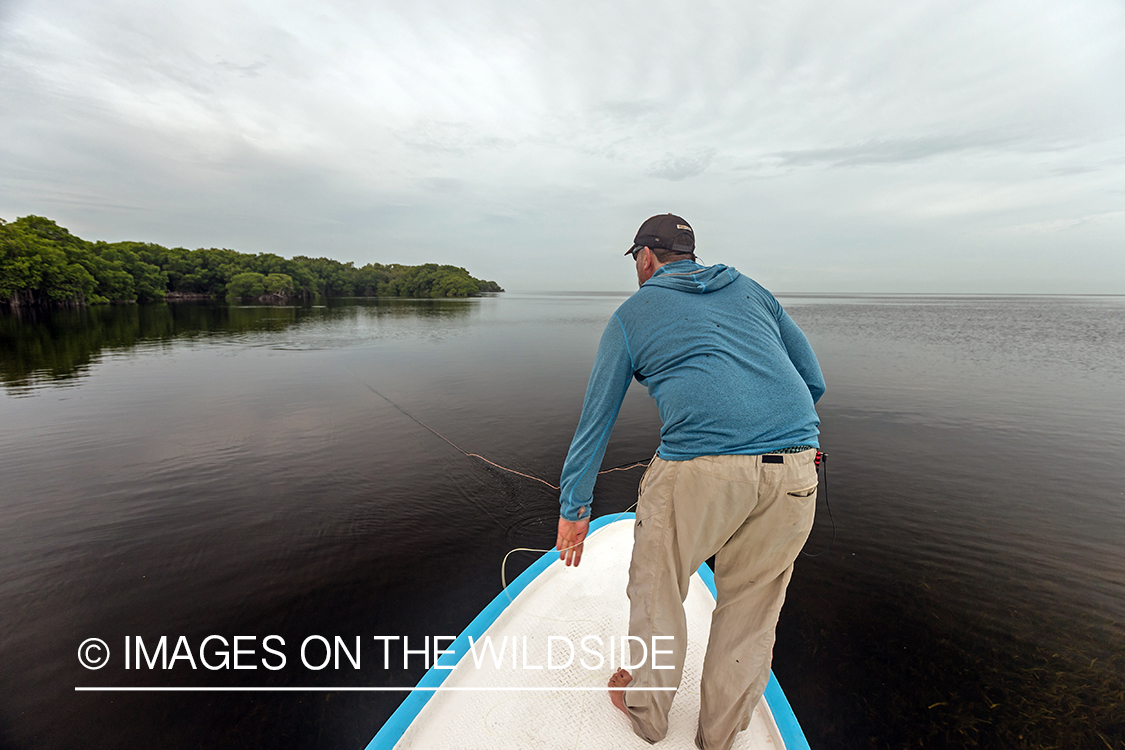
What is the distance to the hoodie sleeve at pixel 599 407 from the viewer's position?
6.53 ft

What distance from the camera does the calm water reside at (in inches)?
126

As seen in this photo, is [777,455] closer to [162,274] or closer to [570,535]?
[570,535]

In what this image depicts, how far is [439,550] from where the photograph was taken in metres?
5.14

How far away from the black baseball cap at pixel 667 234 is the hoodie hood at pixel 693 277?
96 millimetres

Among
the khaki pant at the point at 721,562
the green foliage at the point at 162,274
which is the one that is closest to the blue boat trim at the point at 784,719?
the khaki pant at the point at 721,562

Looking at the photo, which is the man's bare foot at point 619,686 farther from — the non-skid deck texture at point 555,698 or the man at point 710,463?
the man at point 710,463

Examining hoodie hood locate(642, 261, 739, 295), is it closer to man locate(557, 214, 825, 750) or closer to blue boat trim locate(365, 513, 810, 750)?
man locate(557, 214, 825, 750)

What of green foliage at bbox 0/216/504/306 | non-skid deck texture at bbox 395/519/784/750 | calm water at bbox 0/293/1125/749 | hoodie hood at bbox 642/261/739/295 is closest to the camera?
hoodie hood at bbox 642/261/739/295

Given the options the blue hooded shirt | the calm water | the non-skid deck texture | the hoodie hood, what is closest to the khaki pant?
the blue hooded shirt

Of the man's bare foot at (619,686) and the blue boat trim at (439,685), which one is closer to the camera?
the blue boat trim at (439,685)

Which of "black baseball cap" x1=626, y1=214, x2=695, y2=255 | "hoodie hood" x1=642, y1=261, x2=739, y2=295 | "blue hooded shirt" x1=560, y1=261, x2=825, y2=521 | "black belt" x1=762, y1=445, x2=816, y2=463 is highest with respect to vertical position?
"black baseball cap" x1=626, y1=214, x2=695, y2=255

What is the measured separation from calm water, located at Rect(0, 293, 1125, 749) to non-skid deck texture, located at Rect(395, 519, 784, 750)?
1247mm

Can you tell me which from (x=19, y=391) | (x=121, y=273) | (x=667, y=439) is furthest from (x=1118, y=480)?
(x=121, y=273)

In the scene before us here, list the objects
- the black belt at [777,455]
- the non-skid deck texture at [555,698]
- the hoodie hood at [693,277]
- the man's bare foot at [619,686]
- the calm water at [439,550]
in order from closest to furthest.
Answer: the black belt at [777,455] → the hoodie hood at [693,277] → the non-skid deck texture at [555,698] → the man's bare foot at [619,686] → the calm water at [439,550]
